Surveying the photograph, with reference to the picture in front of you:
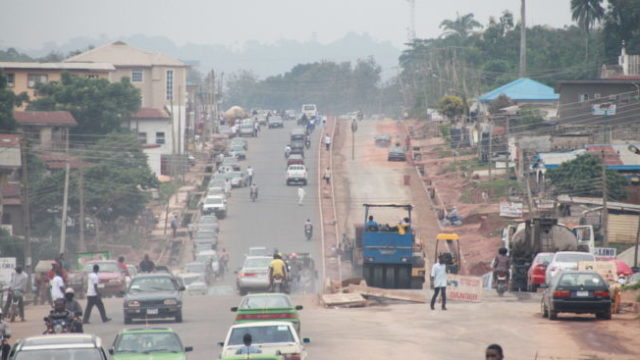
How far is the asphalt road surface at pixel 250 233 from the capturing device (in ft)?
101

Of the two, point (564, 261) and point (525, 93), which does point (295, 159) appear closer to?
point (525, 93)

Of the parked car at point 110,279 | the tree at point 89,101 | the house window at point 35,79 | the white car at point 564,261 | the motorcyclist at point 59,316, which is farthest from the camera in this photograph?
the house window at point 35,79

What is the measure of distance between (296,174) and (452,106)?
20.4 m

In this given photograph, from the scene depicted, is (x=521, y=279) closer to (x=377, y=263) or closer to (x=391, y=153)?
(x=377, y=263)

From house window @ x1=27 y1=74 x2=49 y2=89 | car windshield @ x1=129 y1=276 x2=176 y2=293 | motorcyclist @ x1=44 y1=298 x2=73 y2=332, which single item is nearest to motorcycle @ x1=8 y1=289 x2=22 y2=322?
car windshield @ x1=129 y1=276 x2=176 y2=293

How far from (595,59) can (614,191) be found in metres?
61.3

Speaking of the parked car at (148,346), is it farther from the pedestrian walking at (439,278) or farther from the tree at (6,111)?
the tree at (6,111)

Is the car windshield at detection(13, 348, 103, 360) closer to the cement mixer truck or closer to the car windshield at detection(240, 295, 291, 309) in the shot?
the car windshield at detection(240, 295, 291, 309)

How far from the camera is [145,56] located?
13212cm

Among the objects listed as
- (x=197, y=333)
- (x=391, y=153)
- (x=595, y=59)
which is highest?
(x=595, y=59)

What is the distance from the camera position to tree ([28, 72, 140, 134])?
104438 millimetres

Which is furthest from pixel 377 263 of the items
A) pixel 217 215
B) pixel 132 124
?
pixel 132 124

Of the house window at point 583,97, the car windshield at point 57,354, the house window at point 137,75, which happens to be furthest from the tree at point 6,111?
the car windshield at point 57,354

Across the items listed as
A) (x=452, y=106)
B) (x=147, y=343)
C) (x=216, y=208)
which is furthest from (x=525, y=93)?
(x=147, y=343)
